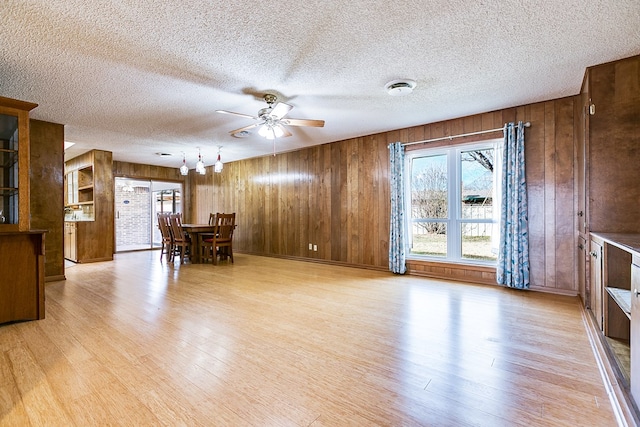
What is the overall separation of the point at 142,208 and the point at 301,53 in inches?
333

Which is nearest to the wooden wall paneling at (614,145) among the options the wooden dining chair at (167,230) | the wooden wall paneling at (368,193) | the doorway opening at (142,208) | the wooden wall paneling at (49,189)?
the wooden wall paneling at (368,193)

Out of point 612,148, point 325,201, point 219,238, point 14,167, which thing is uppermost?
point 612,148

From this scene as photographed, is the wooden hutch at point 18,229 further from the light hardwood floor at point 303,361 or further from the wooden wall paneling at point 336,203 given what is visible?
the wooden wall paneling at point 336,203

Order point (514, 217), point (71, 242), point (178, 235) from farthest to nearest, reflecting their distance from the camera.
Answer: point (71, 242) → point (178, 235) → point (514, 217)

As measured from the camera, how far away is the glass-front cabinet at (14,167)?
2.93 metres

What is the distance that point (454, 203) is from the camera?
461 centimetres

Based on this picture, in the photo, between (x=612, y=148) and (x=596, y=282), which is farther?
(x=612, y=148)

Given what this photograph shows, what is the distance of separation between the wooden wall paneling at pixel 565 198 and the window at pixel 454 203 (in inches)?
28.3

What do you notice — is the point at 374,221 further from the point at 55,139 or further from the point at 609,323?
the point at 55,139

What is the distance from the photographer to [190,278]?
15.4 ft

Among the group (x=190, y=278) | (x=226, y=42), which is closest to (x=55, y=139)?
(x=190, y=278)

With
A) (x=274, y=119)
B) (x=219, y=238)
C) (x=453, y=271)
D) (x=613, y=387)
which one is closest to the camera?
(x=613, y=387)

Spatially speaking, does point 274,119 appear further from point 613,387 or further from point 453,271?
Result: point 613,387

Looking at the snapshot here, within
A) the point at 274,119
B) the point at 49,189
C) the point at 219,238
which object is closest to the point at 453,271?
the point at 274,119
